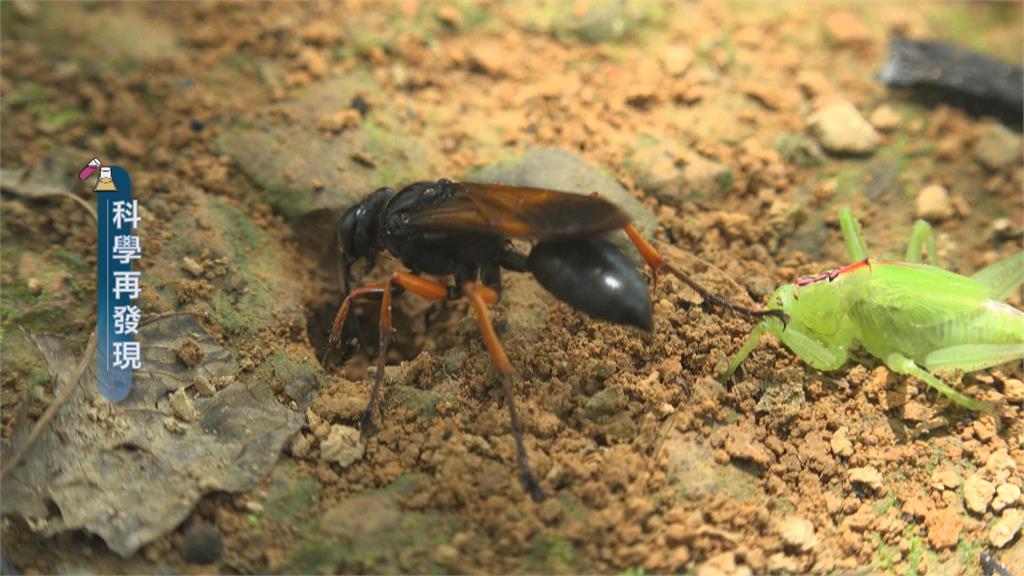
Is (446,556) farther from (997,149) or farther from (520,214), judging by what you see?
(997,149)

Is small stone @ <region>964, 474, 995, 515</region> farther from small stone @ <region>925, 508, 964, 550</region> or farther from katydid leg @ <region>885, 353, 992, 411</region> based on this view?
katydid leg @ <region>885, 353, 992, 411</region>

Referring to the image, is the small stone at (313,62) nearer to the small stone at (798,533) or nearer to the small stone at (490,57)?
the small stone at (490,57)

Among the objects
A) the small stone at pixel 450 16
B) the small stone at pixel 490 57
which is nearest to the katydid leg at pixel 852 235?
the small stone at pixel 490 57

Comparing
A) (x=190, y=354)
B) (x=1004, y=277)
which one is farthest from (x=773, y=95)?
(x=190, y=354)

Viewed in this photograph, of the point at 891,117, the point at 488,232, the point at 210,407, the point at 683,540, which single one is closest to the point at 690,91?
the point at 891,117

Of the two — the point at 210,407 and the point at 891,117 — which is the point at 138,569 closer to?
the point at 210,407

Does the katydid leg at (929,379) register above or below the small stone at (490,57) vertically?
below

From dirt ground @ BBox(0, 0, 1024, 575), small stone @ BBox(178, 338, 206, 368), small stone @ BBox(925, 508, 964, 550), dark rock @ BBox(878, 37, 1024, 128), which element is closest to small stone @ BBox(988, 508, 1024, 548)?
dirt ground @ BBox(0, 0, 1024, 575)
